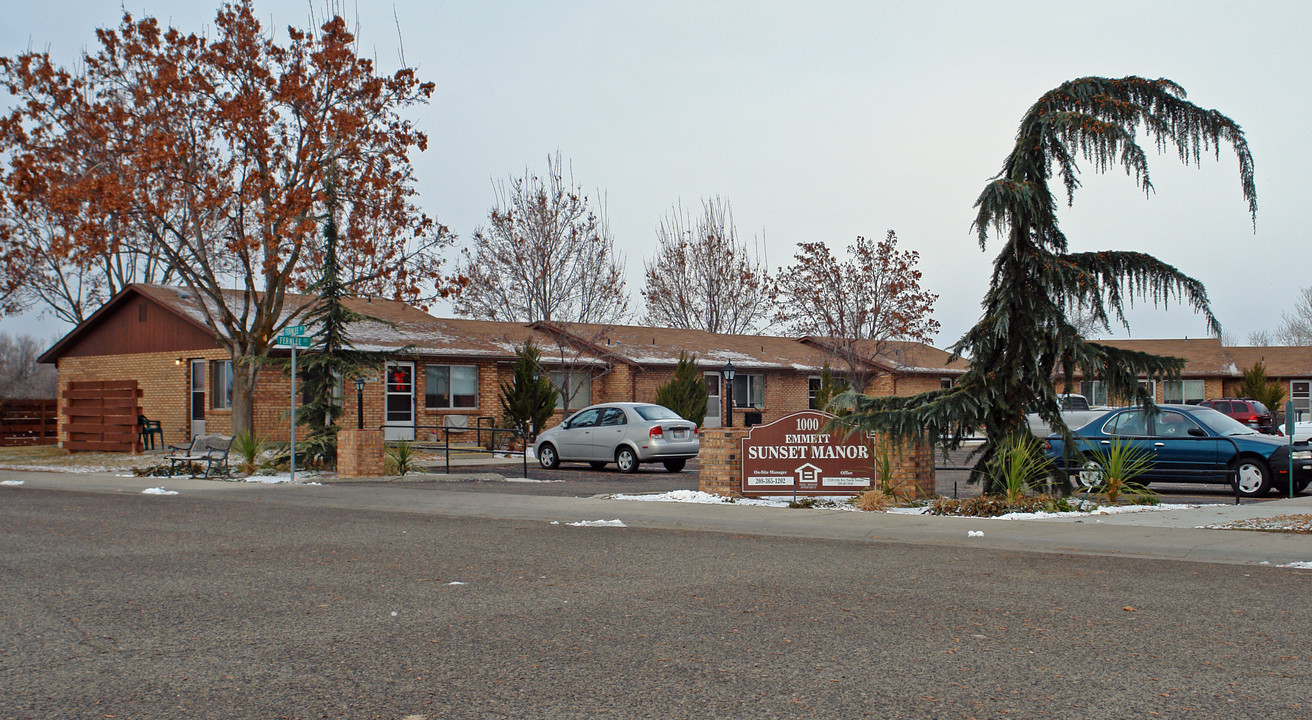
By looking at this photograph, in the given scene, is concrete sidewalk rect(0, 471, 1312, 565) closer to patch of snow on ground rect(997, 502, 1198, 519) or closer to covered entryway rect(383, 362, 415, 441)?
patch of snow on ground rect(997, 502, 1198, 519)

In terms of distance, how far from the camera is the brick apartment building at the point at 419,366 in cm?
3089

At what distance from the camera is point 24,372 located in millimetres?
92500

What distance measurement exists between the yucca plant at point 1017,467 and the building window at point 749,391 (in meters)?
25.9

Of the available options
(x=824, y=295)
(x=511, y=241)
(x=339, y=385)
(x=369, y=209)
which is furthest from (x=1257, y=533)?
(x=511, y=241)

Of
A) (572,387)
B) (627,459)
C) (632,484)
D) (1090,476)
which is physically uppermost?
(572,387)

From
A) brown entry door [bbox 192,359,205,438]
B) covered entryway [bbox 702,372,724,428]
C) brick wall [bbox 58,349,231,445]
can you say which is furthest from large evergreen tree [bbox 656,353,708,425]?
brown entry door [bbox 192,359,205,438]

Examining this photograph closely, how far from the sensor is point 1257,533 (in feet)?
38.9

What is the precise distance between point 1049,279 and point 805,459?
13.6 ft

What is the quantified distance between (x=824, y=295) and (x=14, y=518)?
29.2m

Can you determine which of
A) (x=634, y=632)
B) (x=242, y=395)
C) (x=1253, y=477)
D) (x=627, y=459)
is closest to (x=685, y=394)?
(x=627, y=459)

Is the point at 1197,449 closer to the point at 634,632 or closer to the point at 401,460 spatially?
the point at 634,632

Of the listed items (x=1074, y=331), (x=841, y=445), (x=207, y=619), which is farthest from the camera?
(x=841, y=445)

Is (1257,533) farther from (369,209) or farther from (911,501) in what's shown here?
(369,209)

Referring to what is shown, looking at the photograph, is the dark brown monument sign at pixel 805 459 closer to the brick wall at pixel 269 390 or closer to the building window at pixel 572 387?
the brick wall at pixel 269 390
